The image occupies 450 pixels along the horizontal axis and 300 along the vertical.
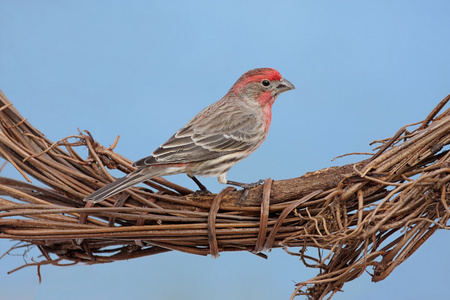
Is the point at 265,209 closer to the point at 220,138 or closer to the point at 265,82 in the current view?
the point at 220,138

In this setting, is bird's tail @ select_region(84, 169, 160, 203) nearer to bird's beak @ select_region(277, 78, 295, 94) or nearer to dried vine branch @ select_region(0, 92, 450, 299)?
dried vine branch @ select_region(0, 92, 450, 299)

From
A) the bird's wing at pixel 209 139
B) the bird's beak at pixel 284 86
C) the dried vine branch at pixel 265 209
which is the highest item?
the bird's beak at pixel 284 86

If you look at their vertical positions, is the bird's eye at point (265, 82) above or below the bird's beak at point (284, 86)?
above

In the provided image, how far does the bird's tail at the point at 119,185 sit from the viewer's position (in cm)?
273

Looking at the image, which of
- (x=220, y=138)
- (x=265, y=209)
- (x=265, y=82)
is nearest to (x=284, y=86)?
(x=265, y=82)

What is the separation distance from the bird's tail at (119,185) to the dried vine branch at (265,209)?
0.09m

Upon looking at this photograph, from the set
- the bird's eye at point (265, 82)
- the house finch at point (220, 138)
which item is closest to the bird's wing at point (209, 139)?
the house finch at point (220, 138)

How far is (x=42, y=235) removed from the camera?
9.04ft

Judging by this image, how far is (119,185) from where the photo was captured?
110 inches

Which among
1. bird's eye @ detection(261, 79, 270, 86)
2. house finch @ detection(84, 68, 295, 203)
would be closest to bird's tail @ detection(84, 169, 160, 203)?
house finch @ detection(84, 68, 295, 203)

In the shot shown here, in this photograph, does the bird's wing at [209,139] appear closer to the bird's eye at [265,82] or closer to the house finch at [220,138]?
the house finch at [220,138]

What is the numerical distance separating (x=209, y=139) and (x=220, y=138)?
0.25 feet

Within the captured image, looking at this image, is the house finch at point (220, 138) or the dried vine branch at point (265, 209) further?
the house finch at point (220, 138)

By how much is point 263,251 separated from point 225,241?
20 centimetres
